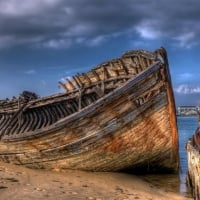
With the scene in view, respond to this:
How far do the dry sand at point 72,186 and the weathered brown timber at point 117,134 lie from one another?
41 cm

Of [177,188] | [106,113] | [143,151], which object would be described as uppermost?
[106,113]

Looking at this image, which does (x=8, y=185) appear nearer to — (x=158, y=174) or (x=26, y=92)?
(x=158, y=174)

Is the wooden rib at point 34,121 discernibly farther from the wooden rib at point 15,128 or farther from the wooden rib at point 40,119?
the wooden rib at point 15,128

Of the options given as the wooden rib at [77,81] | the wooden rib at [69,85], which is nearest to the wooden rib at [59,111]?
the wooden rib at [77,81]

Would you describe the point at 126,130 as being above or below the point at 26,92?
below

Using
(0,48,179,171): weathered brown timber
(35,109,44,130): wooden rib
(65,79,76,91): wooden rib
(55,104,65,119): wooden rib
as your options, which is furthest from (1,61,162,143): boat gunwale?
(65,79,76,91): wooden rib

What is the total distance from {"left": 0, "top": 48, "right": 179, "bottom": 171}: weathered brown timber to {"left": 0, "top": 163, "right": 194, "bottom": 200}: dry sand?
0.41 metres

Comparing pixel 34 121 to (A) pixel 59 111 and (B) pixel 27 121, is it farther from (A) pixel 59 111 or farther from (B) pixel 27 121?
(A) pixel 59 111

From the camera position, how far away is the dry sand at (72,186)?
9.24 m

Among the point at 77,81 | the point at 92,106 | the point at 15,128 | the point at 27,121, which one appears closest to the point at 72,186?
the point at 92,106

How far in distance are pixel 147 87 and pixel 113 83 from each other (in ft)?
9.16

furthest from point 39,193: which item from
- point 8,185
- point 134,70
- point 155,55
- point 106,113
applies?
point 134,70

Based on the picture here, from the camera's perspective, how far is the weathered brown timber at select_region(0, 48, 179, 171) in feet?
39.8

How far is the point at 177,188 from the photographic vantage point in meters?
12.8
